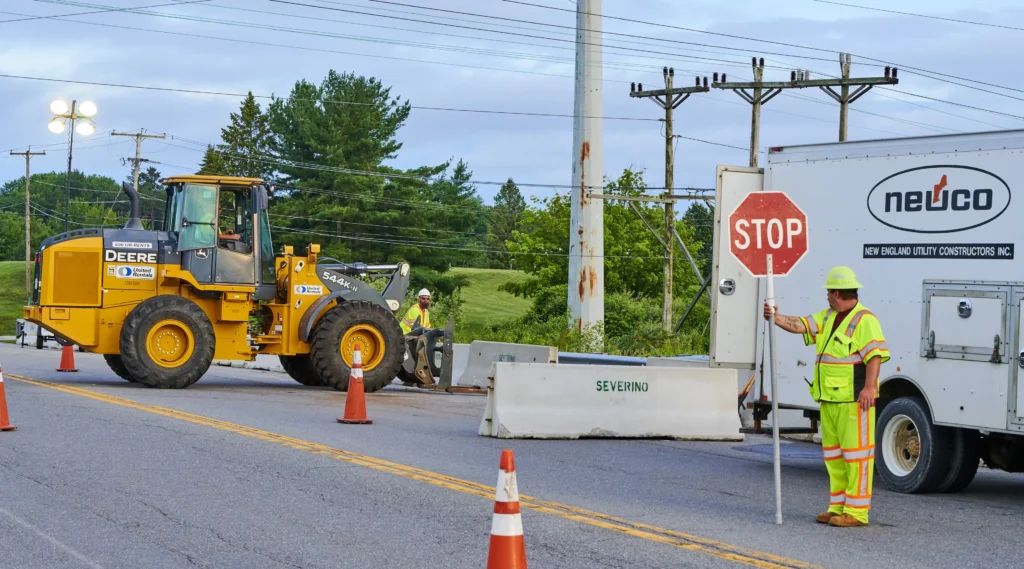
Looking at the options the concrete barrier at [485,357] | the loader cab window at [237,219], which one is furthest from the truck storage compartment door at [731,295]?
the loader cab window at [237,219]

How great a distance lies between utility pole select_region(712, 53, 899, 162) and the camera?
37688mm

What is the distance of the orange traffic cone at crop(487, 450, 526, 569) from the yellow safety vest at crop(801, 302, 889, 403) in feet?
13.5

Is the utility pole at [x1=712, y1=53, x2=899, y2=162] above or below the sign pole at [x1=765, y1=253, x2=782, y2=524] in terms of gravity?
above

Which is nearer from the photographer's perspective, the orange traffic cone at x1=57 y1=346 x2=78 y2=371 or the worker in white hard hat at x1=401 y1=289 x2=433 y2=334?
the worker in white hard hat at x1=401 y1=289 x2=433 y2=334

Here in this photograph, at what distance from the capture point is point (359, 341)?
2120 cm

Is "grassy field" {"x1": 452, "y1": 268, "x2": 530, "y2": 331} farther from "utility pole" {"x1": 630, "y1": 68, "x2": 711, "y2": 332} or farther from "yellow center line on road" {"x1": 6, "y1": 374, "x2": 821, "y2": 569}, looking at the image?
"yellow center line on road" {"x1": 6, "y1": 374, "x2": 821, "y2": 569}

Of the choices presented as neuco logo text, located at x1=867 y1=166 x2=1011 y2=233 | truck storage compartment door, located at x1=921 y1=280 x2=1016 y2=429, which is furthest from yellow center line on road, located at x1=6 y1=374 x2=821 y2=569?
neuco logo text, located at x1=867 y1=166 x2=1011 y2=233

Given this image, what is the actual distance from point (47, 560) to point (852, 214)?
7.61 meters

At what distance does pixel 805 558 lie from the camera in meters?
7.91

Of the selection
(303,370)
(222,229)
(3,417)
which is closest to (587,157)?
(303,370)

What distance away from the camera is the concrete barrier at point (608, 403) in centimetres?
1461

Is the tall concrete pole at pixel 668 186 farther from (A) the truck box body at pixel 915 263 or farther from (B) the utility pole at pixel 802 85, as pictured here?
(A) the truck box body at pixel 915 263

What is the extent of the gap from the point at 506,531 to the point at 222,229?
1617 cm

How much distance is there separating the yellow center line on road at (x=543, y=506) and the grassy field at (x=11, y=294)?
7084 centimetres
